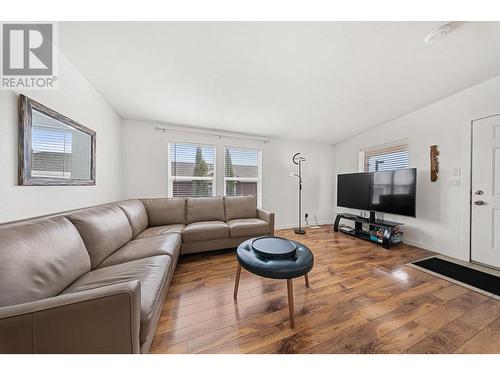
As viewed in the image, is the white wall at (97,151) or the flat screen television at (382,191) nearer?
the white wall at (97,151)

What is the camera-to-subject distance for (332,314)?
1361 millimetres

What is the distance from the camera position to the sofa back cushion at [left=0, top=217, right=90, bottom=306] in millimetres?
773

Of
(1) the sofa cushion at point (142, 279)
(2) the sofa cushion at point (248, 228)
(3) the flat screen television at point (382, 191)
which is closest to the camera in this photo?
(1) the sofa cushion at point (142, 279)

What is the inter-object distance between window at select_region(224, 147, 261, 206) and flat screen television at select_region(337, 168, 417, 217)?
1866mm

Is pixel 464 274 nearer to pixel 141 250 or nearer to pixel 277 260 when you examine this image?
pixel 277 260

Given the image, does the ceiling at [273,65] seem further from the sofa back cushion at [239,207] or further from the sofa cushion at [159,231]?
the sofa cushion at [159,231]

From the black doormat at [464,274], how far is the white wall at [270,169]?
218cm

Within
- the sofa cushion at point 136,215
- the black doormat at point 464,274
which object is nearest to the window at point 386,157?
the black doormat at point 464,274

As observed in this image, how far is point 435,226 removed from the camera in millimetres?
2643

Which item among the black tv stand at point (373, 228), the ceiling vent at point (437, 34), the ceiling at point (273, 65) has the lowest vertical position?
the black tv stand at point (373, 228)

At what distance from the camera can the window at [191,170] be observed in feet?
10.5

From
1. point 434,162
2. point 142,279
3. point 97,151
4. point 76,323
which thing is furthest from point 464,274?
point 97,151

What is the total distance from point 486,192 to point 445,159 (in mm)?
607

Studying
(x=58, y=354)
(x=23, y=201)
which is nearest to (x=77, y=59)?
(x=23, y=201)
